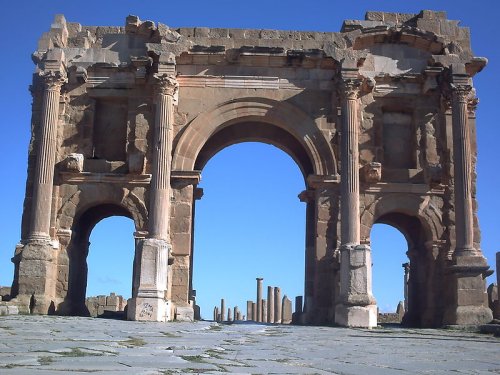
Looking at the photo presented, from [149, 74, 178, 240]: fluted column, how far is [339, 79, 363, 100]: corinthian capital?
166 inches

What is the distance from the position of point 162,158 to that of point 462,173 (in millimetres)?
7470

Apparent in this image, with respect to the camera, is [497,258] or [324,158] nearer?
[497,258]

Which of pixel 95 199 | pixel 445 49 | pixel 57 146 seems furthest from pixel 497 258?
pixel 57 146

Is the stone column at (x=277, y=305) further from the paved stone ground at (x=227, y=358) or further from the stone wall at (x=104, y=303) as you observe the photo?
the paved stone ground at (x=227, y=358)

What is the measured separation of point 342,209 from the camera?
62.3ft

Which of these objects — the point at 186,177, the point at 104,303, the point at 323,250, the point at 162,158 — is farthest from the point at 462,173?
the point at 104,303

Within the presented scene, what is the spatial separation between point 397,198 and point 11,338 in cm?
1294

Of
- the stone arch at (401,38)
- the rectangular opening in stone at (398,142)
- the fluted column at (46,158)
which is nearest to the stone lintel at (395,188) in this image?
the rectangular opening in stone at (398,142)

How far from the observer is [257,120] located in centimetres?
2041

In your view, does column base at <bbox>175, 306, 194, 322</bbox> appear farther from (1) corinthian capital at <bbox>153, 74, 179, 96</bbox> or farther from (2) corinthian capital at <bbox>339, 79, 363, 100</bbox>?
(2) corinthian capital at <bbox>339, 79, 363, 100</bbox>

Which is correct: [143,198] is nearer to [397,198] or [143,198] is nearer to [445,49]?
[397,198]

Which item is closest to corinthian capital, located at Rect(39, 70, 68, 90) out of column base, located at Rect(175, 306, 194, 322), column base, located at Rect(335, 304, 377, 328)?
column base, located at Rect(175, 306, 194, 322)

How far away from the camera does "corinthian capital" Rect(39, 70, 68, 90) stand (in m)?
19.7

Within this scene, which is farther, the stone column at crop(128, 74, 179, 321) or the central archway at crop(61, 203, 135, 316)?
the central archway at crop(61, 203, 135, 316)
